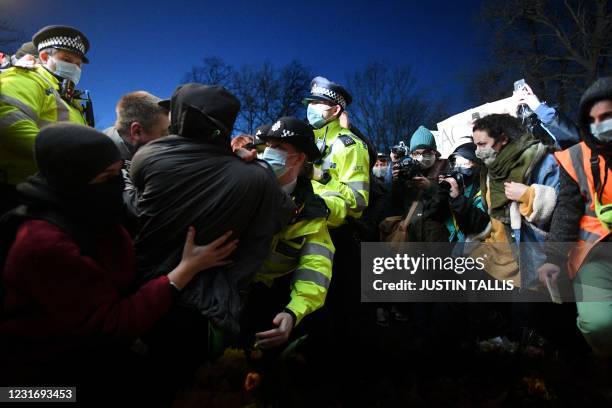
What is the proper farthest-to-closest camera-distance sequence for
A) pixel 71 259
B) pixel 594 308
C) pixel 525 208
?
1. pixel 525 208
2. pixel 594 308
3. pixel 71 259

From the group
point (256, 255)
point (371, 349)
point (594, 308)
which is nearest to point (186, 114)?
point (256, 255)

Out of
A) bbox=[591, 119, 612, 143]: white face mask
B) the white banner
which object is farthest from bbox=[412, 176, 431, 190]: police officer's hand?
bbox=[591, 119, 612, 143]: white face mask

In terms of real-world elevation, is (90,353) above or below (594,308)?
below

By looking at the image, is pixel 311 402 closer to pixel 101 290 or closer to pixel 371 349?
pixel 371 349

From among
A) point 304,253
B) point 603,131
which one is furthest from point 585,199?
point 304,253

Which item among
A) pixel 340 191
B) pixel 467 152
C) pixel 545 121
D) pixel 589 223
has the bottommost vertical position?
pixel 589 223

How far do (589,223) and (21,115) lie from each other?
3.49 m

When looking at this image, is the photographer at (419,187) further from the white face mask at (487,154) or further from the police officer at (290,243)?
the police officer at (290,243)

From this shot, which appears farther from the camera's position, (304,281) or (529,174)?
(529,174)

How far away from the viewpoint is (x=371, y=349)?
273cm

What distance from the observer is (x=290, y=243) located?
2359mm

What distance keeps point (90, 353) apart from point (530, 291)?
10.0ft

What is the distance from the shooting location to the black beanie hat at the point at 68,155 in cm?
145

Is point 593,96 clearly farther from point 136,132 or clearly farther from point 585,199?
point 136,132
